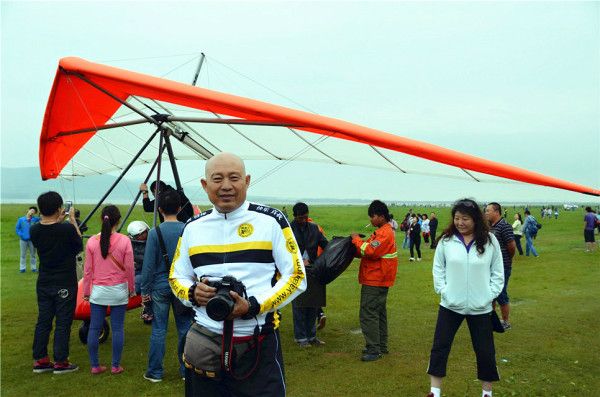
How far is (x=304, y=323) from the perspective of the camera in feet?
22.1

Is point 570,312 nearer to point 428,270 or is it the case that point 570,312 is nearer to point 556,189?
point 556,189

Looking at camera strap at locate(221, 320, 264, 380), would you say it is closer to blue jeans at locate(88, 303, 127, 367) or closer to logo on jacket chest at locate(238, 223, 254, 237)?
logo on jacket chest at locate(238, 223, 254, 237)

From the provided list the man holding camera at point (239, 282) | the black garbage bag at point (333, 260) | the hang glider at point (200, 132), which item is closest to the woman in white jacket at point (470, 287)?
the hang glider at point (200, 132)

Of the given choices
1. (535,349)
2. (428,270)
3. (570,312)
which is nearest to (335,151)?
(535,349)

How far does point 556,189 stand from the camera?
15.2 feet

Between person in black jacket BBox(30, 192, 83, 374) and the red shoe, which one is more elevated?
person in black jacket BBox(30, 192, 83, 374)

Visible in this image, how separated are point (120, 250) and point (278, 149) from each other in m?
2.96

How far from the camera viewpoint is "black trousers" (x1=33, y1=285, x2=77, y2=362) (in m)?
5.42

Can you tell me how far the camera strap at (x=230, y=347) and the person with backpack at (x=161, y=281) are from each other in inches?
105

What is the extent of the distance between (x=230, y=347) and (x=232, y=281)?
13.8 inches

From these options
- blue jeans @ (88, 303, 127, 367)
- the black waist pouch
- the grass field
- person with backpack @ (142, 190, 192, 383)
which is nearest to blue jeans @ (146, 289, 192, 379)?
person with backpack @ (142, 190, 192, 383)

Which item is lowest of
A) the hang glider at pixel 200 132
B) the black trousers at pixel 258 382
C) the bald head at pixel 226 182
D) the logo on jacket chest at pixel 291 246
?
the black trousers at pixel 258 382

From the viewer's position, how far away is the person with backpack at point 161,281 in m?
5.09

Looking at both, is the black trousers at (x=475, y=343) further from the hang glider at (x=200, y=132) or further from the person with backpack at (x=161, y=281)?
the person with backpack at (x=161, y=281)
